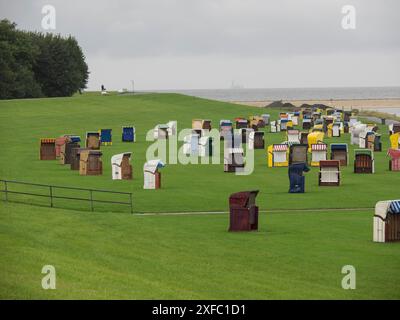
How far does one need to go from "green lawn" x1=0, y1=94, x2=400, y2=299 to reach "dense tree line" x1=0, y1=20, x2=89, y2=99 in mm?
80555

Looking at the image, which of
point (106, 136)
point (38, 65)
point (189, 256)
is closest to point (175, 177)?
point (106, 136)

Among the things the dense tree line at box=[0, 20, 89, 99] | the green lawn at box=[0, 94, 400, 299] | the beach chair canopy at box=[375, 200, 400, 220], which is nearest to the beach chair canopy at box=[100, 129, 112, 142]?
the green lawn at box=[0, 94, 400, 299]

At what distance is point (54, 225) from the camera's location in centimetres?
3412

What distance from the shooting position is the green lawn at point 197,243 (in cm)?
2441

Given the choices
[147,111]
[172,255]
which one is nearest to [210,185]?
[172,255]

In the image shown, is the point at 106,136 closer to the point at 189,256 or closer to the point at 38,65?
the point at 189,256

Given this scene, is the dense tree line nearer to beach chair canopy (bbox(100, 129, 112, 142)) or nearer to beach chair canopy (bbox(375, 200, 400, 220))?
beach chair canopy (bbox(100, 129, 112, 142))

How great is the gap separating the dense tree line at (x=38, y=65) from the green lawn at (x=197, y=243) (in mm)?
80555

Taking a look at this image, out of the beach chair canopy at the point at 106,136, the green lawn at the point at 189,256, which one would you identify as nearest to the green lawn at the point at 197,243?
the green lawn at the point at 189,256

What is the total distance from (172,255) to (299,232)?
→ 20.9 feet

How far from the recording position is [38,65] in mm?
150750

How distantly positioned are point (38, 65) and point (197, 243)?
12178 centimetres

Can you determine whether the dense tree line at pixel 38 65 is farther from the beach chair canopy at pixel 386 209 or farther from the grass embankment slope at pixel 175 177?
the beach chair canopy at pixel 386 209
